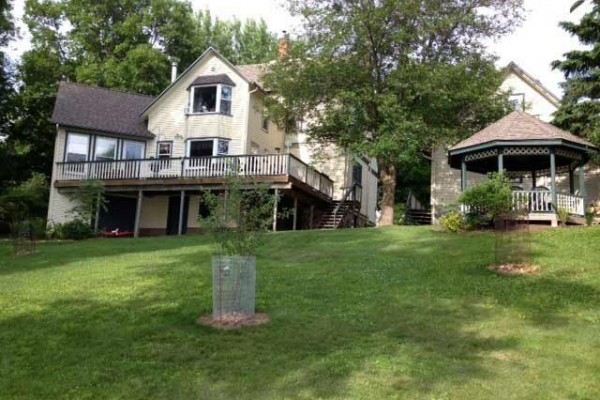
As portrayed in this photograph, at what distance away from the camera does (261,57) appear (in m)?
46.4

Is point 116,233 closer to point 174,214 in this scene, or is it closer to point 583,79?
point 174,214

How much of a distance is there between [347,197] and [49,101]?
20215mm

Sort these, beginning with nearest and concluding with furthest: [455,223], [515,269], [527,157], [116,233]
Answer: [515,269] → [455,223] → [527,157] → [116,233]

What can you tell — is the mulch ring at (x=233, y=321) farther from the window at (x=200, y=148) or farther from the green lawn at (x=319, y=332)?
the window at (x=200, y=148)

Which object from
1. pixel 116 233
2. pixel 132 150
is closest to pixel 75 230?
pixel 116 233

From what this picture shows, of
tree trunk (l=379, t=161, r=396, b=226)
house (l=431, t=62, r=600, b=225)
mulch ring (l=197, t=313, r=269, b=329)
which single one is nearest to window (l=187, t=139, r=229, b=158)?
tree trunk (l=379, t=161, r=396, b=226)

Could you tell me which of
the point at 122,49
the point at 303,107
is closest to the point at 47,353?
the point at 303,107

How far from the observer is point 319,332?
8242 millimetres

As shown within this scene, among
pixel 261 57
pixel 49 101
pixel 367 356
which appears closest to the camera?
pixel 367 356

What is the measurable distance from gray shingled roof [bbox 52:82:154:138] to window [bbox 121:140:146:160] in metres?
0.57

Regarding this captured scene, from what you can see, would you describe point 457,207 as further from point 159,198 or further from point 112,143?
point 112,143

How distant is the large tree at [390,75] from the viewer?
22734 millimetres

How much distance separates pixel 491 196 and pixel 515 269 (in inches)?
217

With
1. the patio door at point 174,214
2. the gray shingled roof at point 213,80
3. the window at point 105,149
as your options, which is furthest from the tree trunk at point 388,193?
the window at point 105,149
